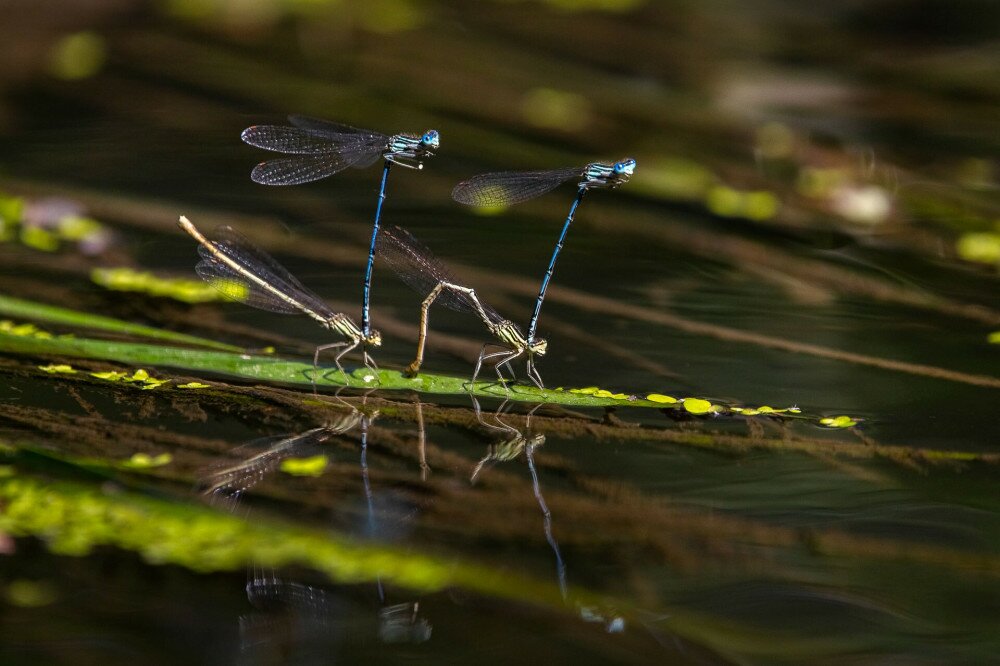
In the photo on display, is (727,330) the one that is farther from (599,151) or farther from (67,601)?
(67,601)

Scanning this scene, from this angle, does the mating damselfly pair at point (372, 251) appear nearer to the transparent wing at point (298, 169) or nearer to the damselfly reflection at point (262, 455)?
the transparent wing at point (298, 169)

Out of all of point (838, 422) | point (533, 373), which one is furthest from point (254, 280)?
point (838, 422)

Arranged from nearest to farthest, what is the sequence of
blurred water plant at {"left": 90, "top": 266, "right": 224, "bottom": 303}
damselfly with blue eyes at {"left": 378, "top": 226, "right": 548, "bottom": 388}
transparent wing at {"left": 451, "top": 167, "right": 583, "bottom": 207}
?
damselfly with blue eyes at {"left": 378, "top": 226, "right": 548, "bottom": 388}, transparent wing at {"left": 451, "top": 167, "right": 583, "bottom": 207}, blurred water plant at {"left": 90, "top": 266, "right": 224, "bottom": 303}

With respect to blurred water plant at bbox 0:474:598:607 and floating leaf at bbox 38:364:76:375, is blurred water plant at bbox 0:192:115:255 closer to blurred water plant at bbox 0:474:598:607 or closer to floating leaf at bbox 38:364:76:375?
floating leaf at bbox 38:364:76:375

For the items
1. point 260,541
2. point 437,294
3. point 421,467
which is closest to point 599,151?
point 437,294

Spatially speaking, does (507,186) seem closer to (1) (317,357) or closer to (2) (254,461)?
(1) (317,357)

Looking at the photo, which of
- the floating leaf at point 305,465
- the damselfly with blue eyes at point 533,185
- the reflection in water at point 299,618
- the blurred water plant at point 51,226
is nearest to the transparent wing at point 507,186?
the damselfly with blue eyes at point 533,185

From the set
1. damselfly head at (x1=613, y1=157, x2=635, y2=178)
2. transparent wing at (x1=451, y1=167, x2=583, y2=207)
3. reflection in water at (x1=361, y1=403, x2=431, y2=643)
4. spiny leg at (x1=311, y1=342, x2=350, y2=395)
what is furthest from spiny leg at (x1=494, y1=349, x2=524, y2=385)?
reflection in water at (x1=361, y1=403, x2=431, y2=643)
